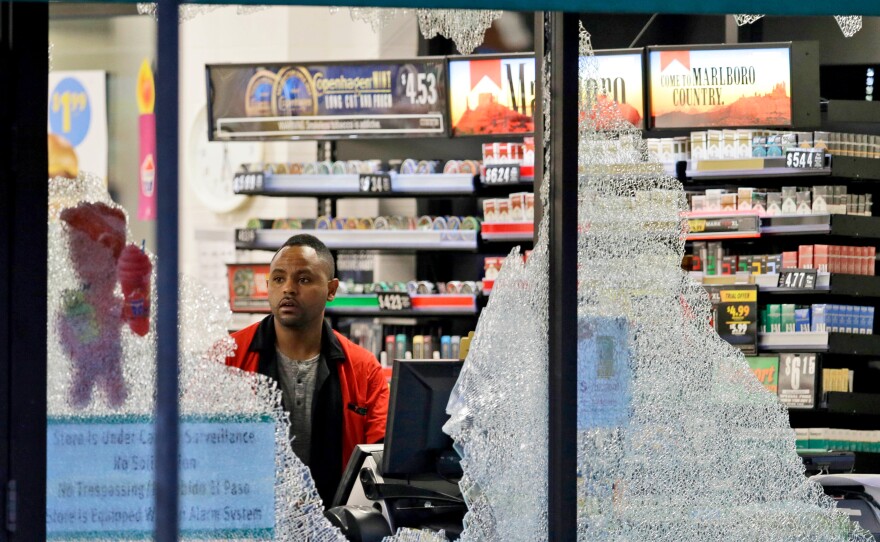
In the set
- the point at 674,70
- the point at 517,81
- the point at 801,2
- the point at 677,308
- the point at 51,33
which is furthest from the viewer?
the point at 517,81

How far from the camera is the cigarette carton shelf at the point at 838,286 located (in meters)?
5.92

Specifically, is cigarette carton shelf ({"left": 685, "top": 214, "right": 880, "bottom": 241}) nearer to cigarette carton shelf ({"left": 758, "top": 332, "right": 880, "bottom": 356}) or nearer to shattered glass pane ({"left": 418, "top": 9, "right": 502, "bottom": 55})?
cigarette carton shelf ({"left": 758, "top": 332, "right": 880, "bottom": 356})

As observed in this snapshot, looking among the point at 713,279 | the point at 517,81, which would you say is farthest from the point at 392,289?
the point at 713,279

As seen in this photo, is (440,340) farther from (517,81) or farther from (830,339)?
(830,339)

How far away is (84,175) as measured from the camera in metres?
2.49

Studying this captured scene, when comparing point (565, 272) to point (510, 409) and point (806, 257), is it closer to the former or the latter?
point (510, 409)

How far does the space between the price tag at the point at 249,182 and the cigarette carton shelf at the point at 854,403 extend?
324 centimetres

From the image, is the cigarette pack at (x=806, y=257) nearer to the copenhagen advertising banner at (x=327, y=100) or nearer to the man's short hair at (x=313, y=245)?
the copenhagen advertising banner at (x=327, y=100)

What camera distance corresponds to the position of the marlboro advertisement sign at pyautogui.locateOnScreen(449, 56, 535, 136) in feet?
20.8

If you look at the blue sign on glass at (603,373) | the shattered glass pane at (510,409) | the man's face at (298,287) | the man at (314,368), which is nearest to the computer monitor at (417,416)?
the shattered glass pane at (510,409)

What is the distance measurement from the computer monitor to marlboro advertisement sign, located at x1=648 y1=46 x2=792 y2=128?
338 centimetres

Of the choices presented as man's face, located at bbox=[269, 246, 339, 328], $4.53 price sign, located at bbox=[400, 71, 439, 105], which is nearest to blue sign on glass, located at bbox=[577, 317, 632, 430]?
man's face, located at bbox=[269, 246, 339, 328]

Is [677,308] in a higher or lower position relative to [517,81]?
lower

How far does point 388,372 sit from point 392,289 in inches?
20.1
